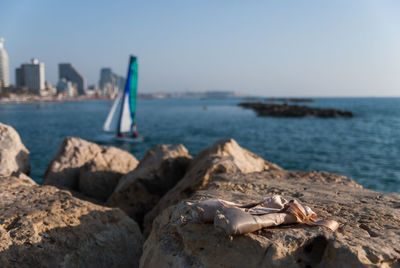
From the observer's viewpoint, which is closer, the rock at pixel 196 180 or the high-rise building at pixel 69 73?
the rock at pixel 196 180

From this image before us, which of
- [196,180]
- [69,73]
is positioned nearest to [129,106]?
[196,180]

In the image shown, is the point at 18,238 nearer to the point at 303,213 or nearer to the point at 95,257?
the point at 95,257

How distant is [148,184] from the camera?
6004mm

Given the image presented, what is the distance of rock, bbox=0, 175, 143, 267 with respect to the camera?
3197mm

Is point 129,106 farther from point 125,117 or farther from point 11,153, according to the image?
point 11,153

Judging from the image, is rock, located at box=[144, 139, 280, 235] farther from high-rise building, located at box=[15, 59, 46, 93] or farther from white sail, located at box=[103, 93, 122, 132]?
high-rise building, located at box=[15, 59, 46, 93]

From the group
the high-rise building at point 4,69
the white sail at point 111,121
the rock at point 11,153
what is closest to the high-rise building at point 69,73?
the high-rise building at point 4,69

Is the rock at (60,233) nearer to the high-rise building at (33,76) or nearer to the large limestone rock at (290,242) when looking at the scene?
the large limestone rock at (290,242)

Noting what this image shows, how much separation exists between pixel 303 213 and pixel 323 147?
2029 centimetres

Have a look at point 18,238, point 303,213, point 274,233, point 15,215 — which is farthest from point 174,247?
point 15,215

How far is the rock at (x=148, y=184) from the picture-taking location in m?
5.86

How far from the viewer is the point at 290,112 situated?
2149 inches

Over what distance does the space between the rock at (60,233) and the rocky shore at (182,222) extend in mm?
11

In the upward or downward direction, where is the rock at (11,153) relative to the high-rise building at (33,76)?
downward
